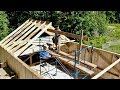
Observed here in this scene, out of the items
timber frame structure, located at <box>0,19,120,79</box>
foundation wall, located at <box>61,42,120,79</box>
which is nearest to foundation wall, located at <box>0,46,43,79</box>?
timber frame structure, located at <box>0,19,120,79</box>

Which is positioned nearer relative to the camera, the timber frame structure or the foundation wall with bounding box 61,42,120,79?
the timber frame structure

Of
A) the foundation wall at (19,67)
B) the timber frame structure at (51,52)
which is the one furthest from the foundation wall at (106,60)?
the foundation wall at (19,67)

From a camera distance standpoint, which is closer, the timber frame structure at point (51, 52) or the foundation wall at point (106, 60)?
the timber frame structure at point (51, 52)

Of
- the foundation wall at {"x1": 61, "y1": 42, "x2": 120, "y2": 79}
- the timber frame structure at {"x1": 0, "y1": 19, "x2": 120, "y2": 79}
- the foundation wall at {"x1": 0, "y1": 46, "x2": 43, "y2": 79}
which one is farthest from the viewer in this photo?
the foundation wall at {"x1": 61, "y1": 42, "x2": 120, "y2": 79}

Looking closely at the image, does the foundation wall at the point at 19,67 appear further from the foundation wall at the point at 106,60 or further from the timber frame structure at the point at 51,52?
the foundation wall at the point at 106,60

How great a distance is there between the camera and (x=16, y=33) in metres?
10.9

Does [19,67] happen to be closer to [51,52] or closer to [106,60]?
[51,52]

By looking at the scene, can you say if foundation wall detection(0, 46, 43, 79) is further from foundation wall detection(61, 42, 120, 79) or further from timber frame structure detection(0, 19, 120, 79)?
foundation wall detection(61, 42, 120, 79)

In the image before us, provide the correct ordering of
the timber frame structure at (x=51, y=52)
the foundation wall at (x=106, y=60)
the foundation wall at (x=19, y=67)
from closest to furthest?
the foundation wall at (x=19, y=67) → the timber frame structure at (x=51, y=52) → the foundation wall at (x=106, y=60)

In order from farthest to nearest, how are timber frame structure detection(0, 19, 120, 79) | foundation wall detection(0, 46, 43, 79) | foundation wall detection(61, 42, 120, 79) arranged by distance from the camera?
foundation wall detection(61, 42, 120, 79)
timber frame structure detection(0, 19, 120, 79)
foundation wall detection(0, 46, 43, 79)
